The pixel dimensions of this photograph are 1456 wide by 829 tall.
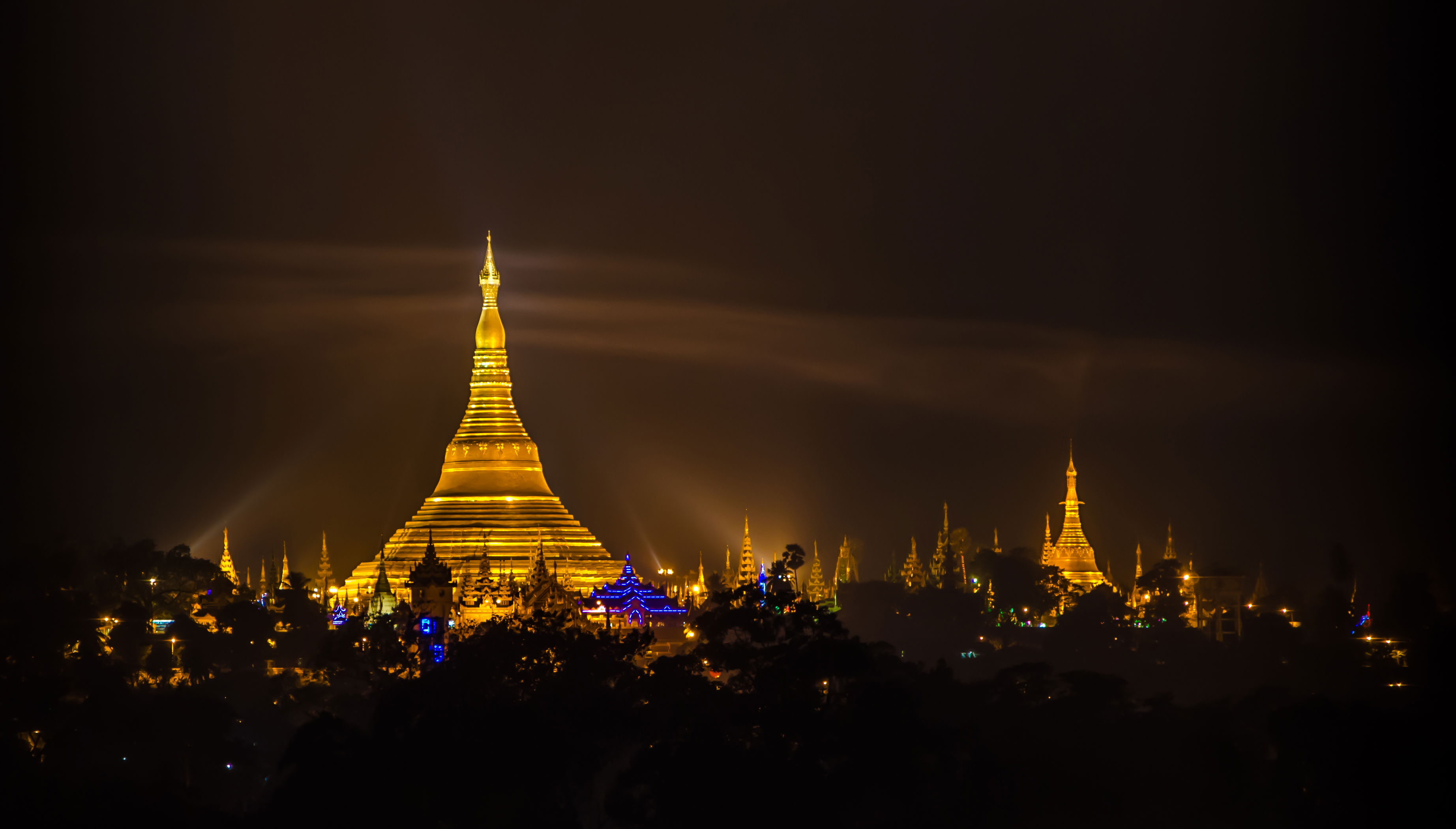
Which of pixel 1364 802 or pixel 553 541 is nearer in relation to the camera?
pixel 1364 802

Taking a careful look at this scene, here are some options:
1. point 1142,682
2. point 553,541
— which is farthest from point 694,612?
point 1142,682

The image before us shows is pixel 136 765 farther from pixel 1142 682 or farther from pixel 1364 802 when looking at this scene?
pixel 1142 682

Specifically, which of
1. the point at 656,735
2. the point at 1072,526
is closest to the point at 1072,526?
the point at 1072,526

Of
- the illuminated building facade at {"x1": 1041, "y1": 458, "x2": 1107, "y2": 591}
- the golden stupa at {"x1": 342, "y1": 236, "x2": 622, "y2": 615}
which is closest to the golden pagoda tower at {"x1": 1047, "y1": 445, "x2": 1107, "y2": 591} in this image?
the illuminated building facade at {"x1": 1041, "y1": 458, "x2": 1107, "y2": 591}

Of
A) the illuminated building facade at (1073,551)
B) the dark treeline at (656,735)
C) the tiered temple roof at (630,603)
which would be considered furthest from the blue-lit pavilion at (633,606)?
the illuminated building facade at (1073,551)

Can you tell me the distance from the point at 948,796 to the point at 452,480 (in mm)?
40615

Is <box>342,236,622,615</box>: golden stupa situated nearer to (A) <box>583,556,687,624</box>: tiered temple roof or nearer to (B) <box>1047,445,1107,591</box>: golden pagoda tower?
(A) <box>583,556,687,624</box>: tiered temple roof

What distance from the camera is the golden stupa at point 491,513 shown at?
259 ft

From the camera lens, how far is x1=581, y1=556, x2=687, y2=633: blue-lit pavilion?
74.1m

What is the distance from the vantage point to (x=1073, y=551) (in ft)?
378

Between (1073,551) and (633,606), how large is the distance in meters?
42.9

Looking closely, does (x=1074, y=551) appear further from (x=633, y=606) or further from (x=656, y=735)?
(x=656, y=735)

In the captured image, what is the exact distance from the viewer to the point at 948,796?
147ft

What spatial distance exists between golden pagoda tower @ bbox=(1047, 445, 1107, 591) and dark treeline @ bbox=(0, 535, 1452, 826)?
51.8m
